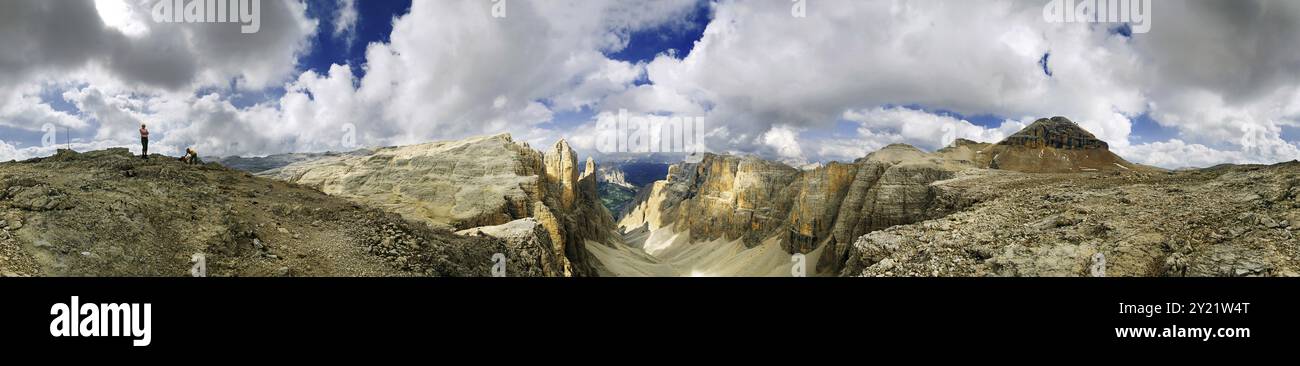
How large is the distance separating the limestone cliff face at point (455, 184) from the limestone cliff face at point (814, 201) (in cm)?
3641

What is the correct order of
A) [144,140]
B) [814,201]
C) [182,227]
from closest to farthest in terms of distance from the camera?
[182,227]
[144,140]
[814,201]

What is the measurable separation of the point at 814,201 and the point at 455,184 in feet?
194

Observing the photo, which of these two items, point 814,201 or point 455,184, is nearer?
point 455,184

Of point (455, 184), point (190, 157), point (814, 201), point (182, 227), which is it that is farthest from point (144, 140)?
point (814, 201)

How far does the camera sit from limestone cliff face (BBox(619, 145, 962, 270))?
187ft

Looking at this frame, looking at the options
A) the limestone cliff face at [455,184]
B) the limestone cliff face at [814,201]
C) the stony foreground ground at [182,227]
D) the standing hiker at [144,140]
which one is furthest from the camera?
the limestone cliff face at [814,201]

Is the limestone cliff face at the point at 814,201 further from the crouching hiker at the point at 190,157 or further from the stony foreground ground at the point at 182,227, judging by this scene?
the crouching hiker at the point at 190,157

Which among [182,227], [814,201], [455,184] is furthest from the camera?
[814,201]

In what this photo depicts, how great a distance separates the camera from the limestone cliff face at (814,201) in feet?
187

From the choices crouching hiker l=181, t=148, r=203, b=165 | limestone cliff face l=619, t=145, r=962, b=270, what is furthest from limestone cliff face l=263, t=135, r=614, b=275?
limestone cliff face l=619, t=145, r=962, b=270

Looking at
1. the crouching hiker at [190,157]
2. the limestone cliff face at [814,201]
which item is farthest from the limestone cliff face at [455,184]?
the limestone cliff face at [814,201]

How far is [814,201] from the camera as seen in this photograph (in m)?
80.2

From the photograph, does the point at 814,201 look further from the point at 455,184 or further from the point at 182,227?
the point at 182,227
